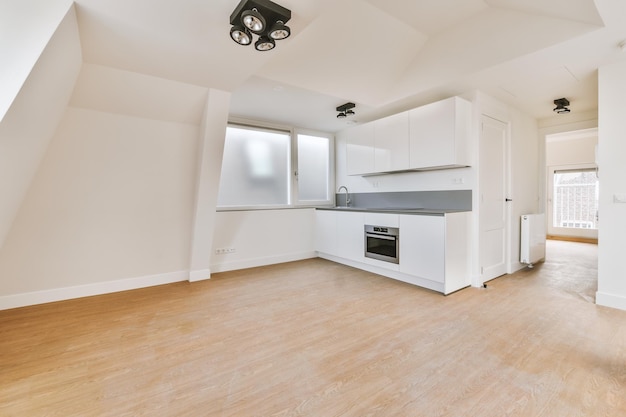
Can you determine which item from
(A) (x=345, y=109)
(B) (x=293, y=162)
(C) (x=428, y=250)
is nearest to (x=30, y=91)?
(A) (x=345, y=109)

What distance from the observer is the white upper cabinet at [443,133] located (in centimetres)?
336

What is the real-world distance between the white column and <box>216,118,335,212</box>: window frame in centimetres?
67

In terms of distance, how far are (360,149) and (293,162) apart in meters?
1.23

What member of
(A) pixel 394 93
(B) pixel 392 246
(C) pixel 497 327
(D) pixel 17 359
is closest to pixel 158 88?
(D) pixel 17 359

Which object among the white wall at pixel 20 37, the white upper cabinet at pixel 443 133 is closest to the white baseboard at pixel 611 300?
the white upper cabinet at pixel 443 133

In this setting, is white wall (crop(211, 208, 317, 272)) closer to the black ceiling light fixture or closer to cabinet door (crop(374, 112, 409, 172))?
cabinet door (crop(374, 112, 409, 172))

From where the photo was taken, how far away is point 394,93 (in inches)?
148

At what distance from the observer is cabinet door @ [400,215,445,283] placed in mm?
3211

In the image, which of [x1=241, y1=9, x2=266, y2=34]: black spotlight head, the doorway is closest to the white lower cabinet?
[x1=241, y1=9, x2=266, y2=34]: black spotlight head

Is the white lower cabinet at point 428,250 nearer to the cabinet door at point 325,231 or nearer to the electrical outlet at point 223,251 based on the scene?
the cabinet door at point 325,231

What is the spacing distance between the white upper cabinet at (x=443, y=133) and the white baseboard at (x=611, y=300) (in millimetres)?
1889

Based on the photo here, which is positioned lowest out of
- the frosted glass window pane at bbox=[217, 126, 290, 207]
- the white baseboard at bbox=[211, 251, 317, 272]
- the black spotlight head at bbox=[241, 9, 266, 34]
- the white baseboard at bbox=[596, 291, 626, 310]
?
the white baseboard at bbox=[211, 251, 317, 272]

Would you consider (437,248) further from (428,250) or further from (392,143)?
(392,143)

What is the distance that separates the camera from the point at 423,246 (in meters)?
3.38
